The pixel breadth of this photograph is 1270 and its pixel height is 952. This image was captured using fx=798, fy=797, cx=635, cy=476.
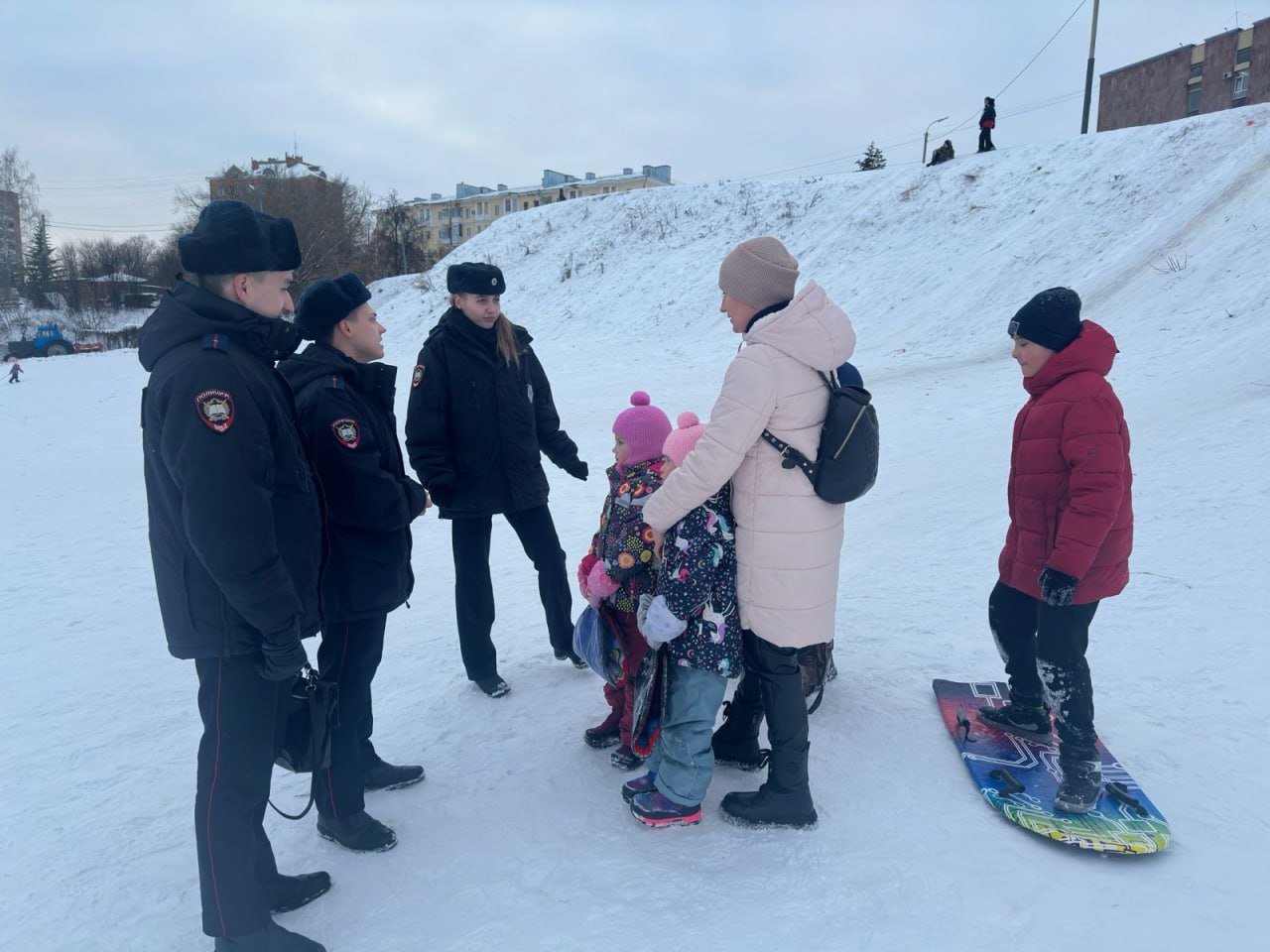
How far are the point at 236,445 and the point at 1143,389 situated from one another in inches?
374

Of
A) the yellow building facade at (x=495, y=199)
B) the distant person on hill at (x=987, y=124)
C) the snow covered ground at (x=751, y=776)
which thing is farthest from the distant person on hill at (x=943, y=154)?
the yellow building facade at (x=495, y=199)

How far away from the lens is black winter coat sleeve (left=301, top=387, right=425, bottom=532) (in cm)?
254

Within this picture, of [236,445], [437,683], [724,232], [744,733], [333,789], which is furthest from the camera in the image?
[724,232]

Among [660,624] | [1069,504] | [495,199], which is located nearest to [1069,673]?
[1069,504]

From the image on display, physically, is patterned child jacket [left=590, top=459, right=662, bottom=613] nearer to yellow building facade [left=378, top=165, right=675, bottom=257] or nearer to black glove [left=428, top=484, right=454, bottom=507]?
black glove [left=428, top=484, right=454, bottom=507]

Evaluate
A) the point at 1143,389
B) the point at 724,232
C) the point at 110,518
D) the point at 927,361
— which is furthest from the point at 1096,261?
the point at 110,518

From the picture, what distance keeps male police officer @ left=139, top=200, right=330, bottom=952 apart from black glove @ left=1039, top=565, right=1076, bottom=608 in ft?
7.70

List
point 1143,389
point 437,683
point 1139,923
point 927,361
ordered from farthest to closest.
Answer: point 927,361 → point 1143,389 → point 437,683 → point 1139,923

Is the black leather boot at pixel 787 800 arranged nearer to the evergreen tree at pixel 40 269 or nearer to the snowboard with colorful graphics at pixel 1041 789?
the snowboard with colorful graphics at pixel 1041 789

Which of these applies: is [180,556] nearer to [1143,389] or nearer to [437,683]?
[437,683]

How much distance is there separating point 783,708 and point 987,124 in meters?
22.0

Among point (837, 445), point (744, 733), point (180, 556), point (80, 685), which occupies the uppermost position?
point (837, 445)

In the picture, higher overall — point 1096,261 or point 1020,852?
point 1096,261

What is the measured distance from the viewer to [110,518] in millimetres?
7738
